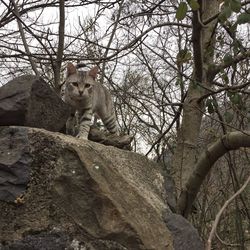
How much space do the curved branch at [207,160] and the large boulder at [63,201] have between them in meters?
1.61

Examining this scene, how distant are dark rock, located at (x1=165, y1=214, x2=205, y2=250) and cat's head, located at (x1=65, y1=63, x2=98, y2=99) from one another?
70.5 inches

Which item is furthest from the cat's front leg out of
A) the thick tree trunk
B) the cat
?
the thick tree trunk

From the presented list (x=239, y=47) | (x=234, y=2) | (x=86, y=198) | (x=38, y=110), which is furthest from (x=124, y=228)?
(x=239, y=47)

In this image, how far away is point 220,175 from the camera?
7293 millimetres

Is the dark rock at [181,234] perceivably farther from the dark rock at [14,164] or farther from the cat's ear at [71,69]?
the cat's ear at [71,69]

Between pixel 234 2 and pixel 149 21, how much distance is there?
217 inches

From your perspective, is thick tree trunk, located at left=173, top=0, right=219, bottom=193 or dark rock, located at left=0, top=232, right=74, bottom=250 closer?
dark rock, located at left=0, top=232, right=74, bottom=250

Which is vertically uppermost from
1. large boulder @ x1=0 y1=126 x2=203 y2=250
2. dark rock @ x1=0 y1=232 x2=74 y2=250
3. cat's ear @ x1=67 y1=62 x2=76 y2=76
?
cat's ear @ x1=67 y1=62 x2=76 y2=76

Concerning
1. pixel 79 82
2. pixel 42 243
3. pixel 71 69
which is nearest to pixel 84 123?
pixel 79 82

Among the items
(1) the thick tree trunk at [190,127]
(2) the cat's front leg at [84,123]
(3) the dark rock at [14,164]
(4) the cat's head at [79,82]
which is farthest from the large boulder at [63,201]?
(1) the thick tree trunk at [190,127]

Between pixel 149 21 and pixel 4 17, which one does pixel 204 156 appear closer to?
pixel 149 21

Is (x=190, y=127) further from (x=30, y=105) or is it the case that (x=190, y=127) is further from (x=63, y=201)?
(x=63, y=201)

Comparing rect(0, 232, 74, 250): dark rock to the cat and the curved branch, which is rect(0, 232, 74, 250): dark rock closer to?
the cat

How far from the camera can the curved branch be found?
458cm
